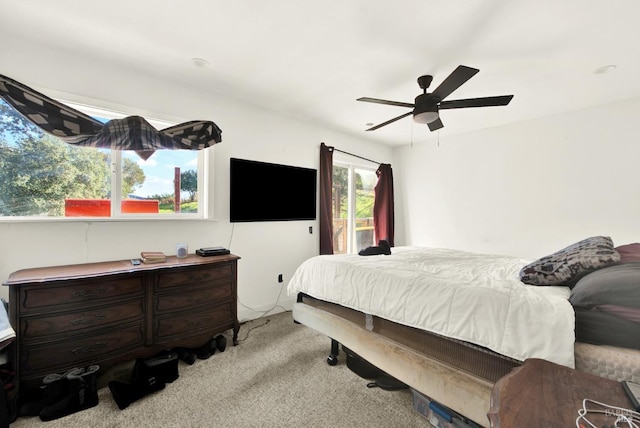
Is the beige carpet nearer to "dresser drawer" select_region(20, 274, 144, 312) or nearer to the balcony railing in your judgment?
"dresser drawer" select_region(20, 274, 144, 312)

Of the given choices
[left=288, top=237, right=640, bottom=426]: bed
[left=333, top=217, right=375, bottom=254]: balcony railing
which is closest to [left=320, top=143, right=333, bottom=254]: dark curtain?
[left=333, top=217, right=375, bottom=254]: balcony railing

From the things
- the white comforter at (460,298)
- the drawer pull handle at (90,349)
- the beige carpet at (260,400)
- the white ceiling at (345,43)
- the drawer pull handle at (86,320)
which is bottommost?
the beige carpet at (260,400)

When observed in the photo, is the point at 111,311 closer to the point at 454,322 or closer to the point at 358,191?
the point at 454,322

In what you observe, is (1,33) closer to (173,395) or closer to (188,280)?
(188,280)

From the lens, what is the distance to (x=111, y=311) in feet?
6.31

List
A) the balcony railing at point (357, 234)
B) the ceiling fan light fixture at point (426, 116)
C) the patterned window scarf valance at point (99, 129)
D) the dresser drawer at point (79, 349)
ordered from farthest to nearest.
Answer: the balcony railing at point (357, 234) → the ceiling fan light fixture at point (426, 116) → the patterned window scarf valance at point (99, 129) → the dresser drawer at point (79, 349)

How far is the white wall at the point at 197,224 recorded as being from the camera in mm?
2064

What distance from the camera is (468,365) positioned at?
1473 mm

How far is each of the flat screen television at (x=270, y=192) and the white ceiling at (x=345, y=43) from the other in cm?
85

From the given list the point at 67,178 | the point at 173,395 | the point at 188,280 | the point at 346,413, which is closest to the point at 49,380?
the point at 173,395

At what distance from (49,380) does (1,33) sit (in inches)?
95.9

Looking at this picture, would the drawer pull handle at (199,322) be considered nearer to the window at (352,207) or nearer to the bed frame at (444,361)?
the bed frame at (444,361)

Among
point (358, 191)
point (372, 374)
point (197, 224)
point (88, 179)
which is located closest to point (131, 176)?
point (88, 179)

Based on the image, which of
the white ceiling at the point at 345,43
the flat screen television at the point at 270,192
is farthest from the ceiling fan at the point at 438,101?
the flat screen television at the point at 270,192
